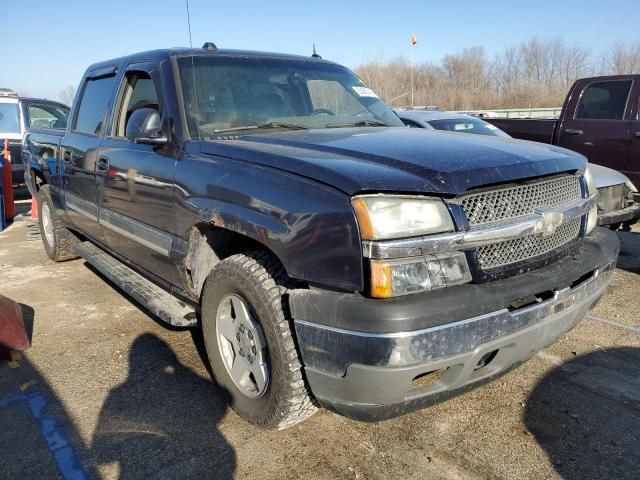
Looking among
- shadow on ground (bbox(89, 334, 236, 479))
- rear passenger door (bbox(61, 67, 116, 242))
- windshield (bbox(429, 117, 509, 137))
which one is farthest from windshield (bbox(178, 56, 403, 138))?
windshield (bbox(429, 117, 509, 137))

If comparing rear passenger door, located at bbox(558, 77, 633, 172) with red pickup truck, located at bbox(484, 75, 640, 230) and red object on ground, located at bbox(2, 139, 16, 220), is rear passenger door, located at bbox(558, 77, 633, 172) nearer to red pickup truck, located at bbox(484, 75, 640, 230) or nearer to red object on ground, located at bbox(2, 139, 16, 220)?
red pickup truck, located at bbox(484, 75, 640, 230)

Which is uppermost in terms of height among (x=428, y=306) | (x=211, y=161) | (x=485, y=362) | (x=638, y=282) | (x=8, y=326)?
(x=211, y=161)

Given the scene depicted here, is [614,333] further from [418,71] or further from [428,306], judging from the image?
[418,71]

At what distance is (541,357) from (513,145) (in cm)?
151

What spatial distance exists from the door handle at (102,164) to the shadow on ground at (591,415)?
321 cm

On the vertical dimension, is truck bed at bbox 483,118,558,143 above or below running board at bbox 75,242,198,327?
above

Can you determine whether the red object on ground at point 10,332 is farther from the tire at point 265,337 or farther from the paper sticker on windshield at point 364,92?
the paper sticker on windshield at point 364,92

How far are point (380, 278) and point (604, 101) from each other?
6632 mm

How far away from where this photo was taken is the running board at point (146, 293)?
3255 millimetres

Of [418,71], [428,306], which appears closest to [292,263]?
[428,306]

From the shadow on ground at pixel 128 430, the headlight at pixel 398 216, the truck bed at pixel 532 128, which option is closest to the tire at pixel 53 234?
the shadow on ground at pixel 128 430

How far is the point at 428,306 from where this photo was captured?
2055 millimetres

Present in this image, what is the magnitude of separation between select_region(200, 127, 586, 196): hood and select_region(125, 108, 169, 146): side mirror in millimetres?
361

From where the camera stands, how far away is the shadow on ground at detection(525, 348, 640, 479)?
2473 mm
